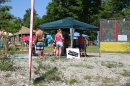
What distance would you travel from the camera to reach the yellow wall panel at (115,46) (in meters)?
32.4

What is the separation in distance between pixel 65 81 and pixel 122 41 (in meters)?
23.7

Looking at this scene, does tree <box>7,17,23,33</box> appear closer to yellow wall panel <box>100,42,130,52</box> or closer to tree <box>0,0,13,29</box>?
tree <box>0,0,13,29</box>

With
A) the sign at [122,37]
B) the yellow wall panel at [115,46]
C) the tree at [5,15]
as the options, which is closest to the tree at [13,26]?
the tree at [5,15]

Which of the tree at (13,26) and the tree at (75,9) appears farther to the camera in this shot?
the tree at (75,9)

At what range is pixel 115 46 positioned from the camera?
3300cm

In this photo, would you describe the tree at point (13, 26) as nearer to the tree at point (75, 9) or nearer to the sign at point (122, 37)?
the tree at point (75, 9)

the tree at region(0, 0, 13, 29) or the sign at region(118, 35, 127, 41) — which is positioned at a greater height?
the tree at region(0, 0, 13, 29)

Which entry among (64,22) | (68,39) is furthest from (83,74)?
(68,39)

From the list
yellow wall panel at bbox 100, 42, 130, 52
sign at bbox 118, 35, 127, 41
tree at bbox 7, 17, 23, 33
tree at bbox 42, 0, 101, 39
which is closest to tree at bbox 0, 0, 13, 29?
tree at bbox 7, 17, 23, 33

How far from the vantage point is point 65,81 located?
31.2ft

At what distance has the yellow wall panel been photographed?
32.4 metres

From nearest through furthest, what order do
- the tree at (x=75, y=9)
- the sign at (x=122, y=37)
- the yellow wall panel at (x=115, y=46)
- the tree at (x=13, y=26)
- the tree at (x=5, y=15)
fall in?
the sign at (x=122, y=37), the yellow wall panel at (x=115, y=46), the tree at (x=5, y=15), the tree at (x=13, y=26), the tree at (x=75, y=9)

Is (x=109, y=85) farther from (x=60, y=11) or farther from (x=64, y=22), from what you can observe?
(x=60, y=11)

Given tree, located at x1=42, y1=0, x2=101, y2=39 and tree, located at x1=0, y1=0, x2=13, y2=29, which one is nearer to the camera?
tree, located at x1=0, y1=0, x2=13, y2=29
